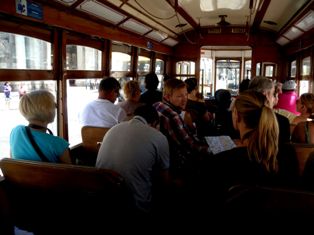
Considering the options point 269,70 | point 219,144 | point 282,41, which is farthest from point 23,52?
point 269,70

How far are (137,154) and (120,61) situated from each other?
2.95m

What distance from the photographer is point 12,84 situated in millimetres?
2514

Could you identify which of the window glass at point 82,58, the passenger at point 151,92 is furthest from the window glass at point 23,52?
the passenger at point 151,92

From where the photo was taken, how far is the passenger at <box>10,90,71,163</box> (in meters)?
1.92

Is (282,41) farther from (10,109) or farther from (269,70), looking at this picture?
(10,109)

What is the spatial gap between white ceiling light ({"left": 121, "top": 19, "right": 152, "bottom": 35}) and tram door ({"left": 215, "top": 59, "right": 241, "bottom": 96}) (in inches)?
182

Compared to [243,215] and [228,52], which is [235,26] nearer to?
[228,52]

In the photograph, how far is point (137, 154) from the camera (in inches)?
76.1

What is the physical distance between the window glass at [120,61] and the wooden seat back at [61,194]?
105 inches

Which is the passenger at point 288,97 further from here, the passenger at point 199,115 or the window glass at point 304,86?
the window glass at point 304,86

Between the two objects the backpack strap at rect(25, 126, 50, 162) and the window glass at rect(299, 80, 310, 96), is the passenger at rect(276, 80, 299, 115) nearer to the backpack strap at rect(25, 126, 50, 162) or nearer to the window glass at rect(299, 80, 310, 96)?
the window glass at rect(299, 80, 310, 96)

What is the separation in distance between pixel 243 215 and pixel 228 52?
8.55 meters

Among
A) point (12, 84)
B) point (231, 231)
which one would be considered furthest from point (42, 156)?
point (231, 231)

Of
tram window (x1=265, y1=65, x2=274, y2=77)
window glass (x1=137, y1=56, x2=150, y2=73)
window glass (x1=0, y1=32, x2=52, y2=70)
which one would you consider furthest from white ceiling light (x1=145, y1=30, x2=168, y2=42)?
window glass (x1=0, y1=32, x2=52, y2=70)
